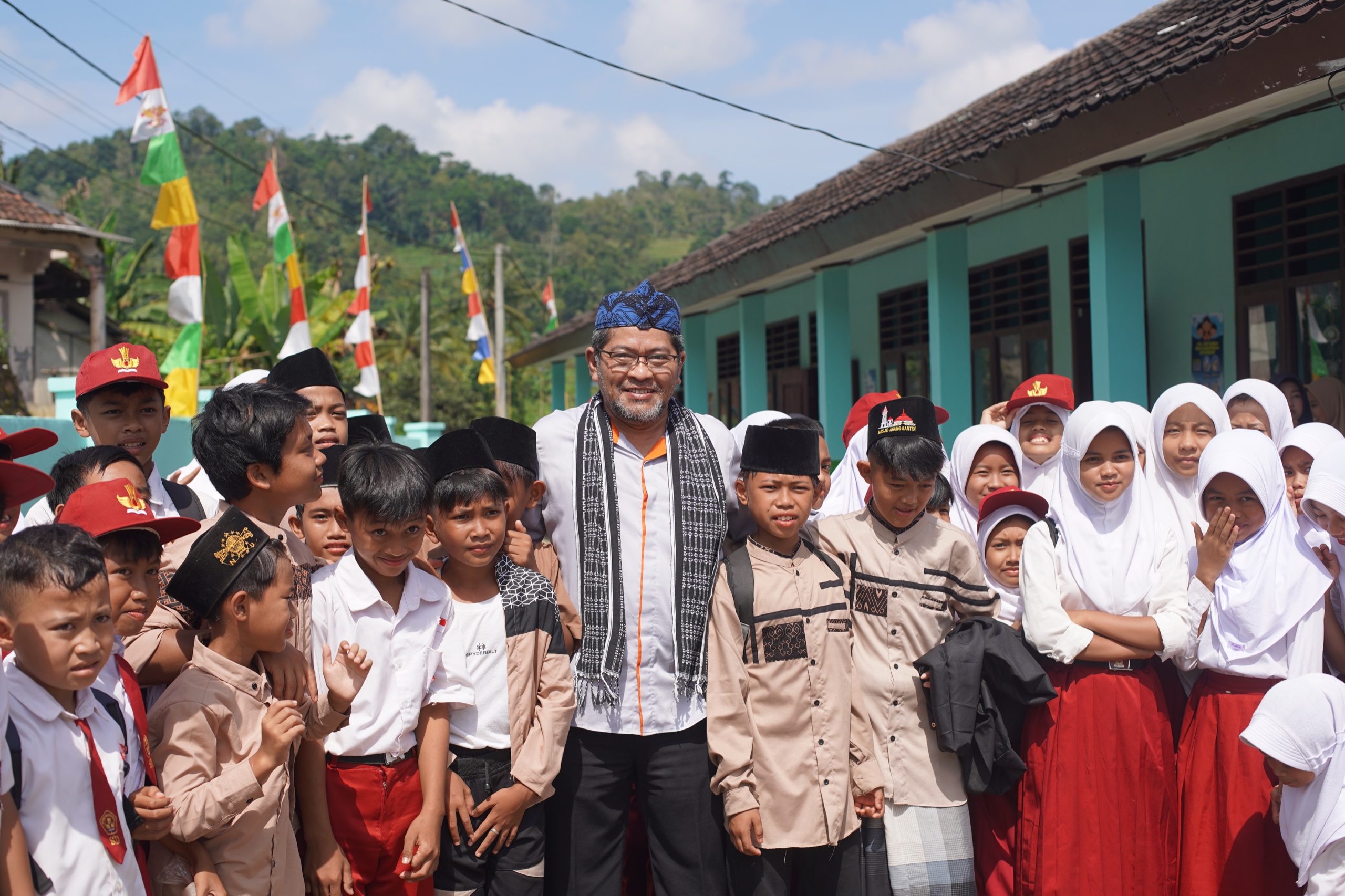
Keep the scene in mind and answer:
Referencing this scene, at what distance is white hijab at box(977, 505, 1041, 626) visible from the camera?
3.38m

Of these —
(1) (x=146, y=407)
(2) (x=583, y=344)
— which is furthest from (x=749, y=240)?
(1) (x=146, y=407)

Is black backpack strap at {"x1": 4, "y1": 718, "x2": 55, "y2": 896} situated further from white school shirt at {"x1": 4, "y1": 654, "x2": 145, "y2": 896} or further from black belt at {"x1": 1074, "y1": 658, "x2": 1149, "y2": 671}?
black belt at {"x1": 1074, "y1": 658, "x2": 1149, "y2": 671}

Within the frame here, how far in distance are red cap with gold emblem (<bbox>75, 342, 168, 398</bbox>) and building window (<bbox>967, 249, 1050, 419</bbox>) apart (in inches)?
300

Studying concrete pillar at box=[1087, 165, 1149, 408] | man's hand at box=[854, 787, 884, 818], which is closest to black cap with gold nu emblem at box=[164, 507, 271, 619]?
man's hand at box=[854, 787, 884, 818]

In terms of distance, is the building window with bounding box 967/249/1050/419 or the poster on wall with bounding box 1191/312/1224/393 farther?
the building window with bounding box 967/249/1050/419

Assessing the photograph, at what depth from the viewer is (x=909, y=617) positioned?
10.1ft

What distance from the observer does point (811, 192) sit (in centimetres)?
1423

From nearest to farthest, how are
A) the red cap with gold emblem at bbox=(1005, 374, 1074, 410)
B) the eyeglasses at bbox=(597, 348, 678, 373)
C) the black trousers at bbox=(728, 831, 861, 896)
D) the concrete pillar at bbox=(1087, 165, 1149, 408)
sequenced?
the black trousers at bbox=(728, 831, 861, 896), the eyeglasses at bbox=(597, 348, 678, 373), the red cap with gold emblem at bbox=(1005, 374, 1074, 410), the concrete pillar at bbox=(1087, 165, 1149, 408)

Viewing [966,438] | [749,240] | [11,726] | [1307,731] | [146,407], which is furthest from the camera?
[749,240]

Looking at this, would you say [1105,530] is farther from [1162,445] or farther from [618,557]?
[618,557]

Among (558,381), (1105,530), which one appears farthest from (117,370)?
(558,381)

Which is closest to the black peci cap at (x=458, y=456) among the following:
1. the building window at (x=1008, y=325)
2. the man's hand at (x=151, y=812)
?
the man's hand at (x=151, y=812)

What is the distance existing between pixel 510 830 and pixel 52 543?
1.32 m

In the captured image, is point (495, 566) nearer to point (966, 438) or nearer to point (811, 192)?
point (966, 438)
